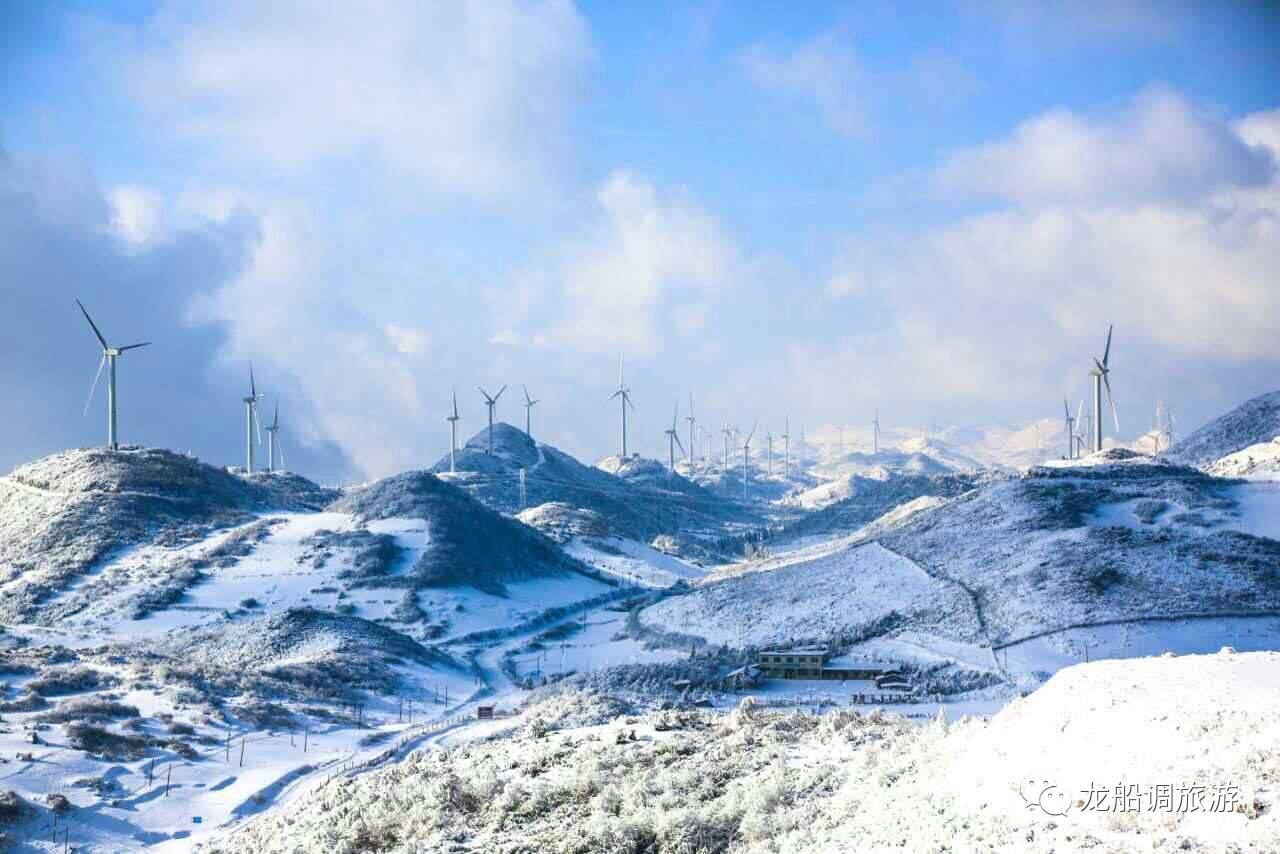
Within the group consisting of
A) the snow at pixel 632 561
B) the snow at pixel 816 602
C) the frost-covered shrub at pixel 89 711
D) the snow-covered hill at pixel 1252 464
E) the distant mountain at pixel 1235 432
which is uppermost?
the distant mountain at pixel 1235 432

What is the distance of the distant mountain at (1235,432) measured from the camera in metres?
156

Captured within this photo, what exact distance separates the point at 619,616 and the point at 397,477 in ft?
150

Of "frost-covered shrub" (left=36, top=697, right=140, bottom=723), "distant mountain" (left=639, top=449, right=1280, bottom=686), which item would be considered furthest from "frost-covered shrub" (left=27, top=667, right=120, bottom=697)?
"distant mountain" (left=639, top=449, right=1280, bottom=686)

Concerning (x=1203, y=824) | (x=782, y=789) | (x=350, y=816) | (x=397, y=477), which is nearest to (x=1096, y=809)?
(x=1203, y=824)

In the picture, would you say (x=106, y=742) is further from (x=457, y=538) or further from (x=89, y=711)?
(x=457, y=538)

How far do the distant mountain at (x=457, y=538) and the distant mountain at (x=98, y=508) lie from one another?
14404 mm

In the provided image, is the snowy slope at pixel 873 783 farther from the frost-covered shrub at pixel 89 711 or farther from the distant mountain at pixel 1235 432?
the distant mountain at pixel 1235 432

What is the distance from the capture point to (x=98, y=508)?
427 feet

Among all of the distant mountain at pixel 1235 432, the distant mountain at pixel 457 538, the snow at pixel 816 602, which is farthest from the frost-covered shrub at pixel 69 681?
the distant mountain at pixel 1235 432

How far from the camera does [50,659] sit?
75000 millimetres

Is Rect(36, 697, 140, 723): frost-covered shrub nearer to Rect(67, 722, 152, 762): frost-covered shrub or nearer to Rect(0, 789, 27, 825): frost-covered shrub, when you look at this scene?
Rect(67, 722, 152, 762): frost-covered shrub

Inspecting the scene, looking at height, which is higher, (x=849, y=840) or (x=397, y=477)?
(x=397, y=477)

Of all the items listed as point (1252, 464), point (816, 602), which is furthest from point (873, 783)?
point (1252, 464)

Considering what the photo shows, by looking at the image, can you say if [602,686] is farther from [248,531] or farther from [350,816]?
[248,531]
